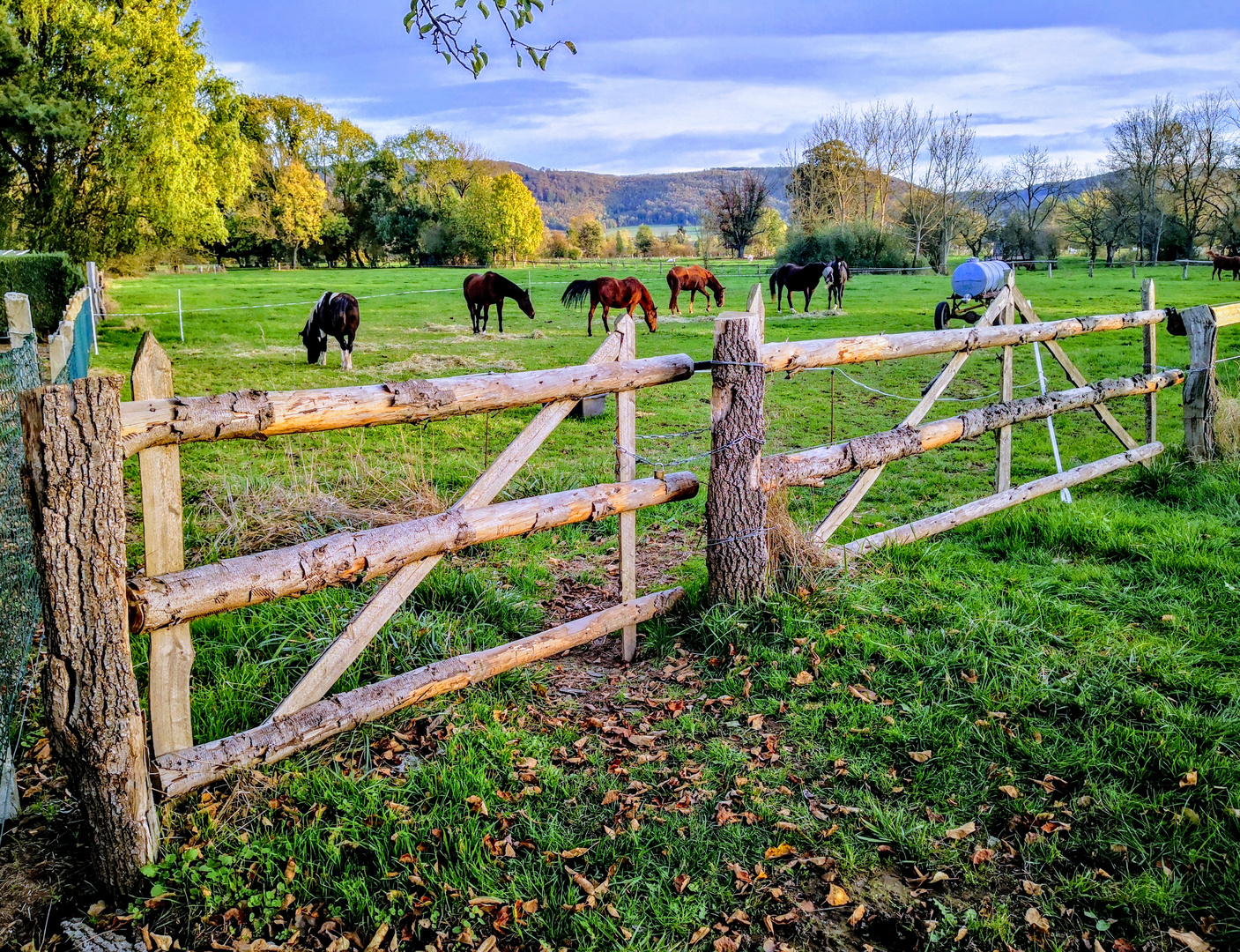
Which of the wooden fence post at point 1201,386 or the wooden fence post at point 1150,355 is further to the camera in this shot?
the wooden fence post at point 1150,355

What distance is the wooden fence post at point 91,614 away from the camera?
248cm

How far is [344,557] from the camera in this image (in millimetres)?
3193

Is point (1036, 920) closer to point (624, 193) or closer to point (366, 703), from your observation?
point (366, 703)

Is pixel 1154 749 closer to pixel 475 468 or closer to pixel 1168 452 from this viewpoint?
pixel 1168 452

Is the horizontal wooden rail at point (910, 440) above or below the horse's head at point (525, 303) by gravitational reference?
below

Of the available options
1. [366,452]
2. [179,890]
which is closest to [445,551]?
[179,890]

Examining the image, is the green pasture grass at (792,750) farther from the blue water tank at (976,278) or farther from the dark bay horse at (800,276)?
the dark bay horse at (800,276)

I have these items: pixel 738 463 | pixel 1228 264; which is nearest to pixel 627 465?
pixel 738 463

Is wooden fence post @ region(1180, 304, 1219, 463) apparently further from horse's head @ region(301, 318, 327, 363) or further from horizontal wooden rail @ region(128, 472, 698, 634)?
horse's head @ region(301, 318, 327, 363)

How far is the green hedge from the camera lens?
1828 centimetres

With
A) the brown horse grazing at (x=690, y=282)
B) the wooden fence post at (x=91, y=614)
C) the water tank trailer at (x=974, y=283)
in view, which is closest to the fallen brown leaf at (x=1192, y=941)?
the wooden fence post at (x=91, y=614)

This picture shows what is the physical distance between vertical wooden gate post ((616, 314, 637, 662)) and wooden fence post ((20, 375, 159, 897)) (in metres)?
2.28

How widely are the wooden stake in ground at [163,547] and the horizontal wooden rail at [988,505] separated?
3371 millimetres

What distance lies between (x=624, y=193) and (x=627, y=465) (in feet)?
553
